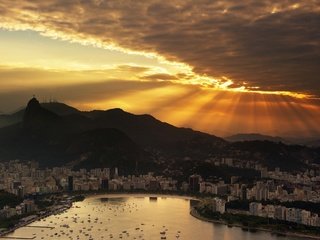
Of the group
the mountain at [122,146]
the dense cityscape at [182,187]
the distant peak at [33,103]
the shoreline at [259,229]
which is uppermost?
the distant peak at [33,103]

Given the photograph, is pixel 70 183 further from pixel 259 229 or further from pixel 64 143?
pixel 259 229

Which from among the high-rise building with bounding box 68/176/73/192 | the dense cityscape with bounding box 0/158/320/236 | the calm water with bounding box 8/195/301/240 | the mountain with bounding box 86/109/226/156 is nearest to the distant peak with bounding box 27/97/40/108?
the mountain with bounding box 86/109/226/156

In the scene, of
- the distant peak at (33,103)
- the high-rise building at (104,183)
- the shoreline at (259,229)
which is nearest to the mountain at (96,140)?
the distant peak at (33,103)

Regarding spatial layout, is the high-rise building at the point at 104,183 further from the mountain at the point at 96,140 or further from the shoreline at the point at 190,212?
the mountain at the point at 96,140

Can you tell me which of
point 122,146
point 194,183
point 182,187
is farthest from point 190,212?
point 122,146

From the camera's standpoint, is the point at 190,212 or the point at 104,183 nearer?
the point at 190,212

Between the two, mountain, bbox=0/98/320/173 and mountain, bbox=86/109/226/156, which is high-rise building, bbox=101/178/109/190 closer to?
mountain, bbox=0/98/320/173


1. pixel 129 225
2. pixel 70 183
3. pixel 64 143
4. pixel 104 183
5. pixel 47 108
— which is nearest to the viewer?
pixel 129 225

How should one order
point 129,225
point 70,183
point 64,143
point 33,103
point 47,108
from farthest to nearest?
point 47,108 → point 33,103 → point 64,143 → point 70,183 → point 129,225

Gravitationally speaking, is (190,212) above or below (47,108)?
below
